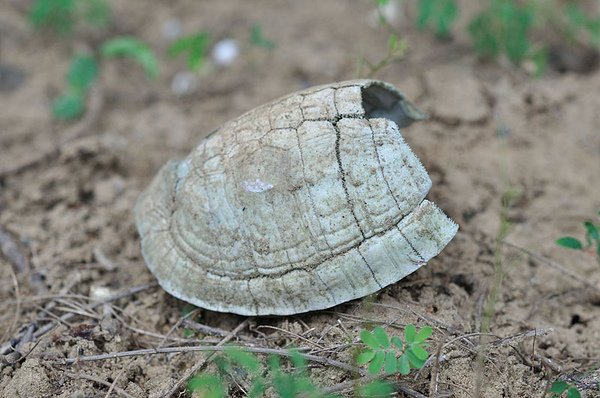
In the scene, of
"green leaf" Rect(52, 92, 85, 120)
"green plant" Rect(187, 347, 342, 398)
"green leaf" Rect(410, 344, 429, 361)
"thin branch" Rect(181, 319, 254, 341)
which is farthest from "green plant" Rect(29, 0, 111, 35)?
"green leaf" Rect(410, 344, 429, 361)

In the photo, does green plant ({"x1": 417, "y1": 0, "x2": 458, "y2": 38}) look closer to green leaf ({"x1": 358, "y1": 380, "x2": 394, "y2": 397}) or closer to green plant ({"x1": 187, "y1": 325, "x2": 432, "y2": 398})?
green plant ({"x1": 187, "y1": 325, "x2": 432, "y2": 398})

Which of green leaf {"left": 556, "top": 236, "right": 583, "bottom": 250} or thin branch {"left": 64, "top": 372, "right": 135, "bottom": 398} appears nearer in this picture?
thin branch {"left": 64, "top": 372, "right": 135, "bottom": 398}

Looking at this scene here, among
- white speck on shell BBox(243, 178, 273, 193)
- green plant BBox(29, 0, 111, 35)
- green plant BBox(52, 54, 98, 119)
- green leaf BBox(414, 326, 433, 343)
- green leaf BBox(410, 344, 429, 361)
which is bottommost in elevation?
green leaf BBox(410, 344, 429, 361)

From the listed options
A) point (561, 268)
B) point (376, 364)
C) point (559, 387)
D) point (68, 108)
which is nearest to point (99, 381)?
point (376, 364)

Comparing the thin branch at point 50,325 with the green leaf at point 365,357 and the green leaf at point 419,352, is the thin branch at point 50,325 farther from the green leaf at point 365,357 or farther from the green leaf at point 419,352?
the green leaf at point 419,352

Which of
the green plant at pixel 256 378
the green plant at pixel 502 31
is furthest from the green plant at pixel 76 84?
the green plant at pixel 502 31

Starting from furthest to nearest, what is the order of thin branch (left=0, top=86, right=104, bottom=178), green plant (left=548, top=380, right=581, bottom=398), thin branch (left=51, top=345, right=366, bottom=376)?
thin branch (left=0, top=86, right=104, bottom=178) → thin branch (left=51, top=345, right=366, bottom=376) → green plant (left=548, top=380, right=581, bottom=398)

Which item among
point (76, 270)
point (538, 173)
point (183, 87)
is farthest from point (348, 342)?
point (183, 87)
